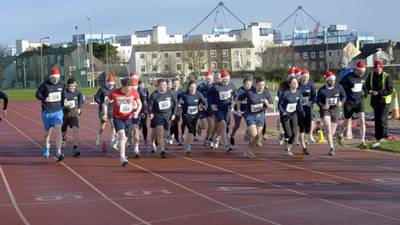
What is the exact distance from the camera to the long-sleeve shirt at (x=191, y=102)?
1770cm

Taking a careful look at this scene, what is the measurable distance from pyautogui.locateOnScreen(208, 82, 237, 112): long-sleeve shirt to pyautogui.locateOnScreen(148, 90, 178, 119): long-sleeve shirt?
141cm

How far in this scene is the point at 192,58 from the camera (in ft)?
294

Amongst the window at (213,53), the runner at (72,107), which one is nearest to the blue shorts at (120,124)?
the runner at (72,107)

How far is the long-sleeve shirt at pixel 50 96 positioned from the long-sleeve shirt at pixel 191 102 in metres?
3.11

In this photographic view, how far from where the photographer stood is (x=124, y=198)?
1107 centimetres

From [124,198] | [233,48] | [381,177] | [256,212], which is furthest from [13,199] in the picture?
[233,48]

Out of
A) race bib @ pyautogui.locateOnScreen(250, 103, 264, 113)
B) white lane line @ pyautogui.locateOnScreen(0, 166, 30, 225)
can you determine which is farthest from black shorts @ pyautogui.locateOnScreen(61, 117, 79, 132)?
race bib @ pyautogui.locateOnScreen(250, 103, 264, 113)

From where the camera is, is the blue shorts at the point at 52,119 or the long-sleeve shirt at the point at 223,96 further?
the long-sleeve shirt at the point at 223,96

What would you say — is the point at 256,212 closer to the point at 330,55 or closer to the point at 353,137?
the point at 353,137

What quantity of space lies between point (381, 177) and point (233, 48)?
89.1 meters

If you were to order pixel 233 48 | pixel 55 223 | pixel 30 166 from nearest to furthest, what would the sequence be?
1. pixel 55 223
2. pixel 30 166
3. pixel 233 48

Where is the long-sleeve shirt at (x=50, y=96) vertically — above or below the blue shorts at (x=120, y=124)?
above

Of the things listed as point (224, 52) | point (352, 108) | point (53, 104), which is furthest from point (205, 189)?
point (224, 52)

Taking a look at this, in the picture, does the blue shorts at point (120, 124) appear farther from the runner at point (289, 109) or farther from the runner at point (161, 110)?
the runner at point (289, 109)
